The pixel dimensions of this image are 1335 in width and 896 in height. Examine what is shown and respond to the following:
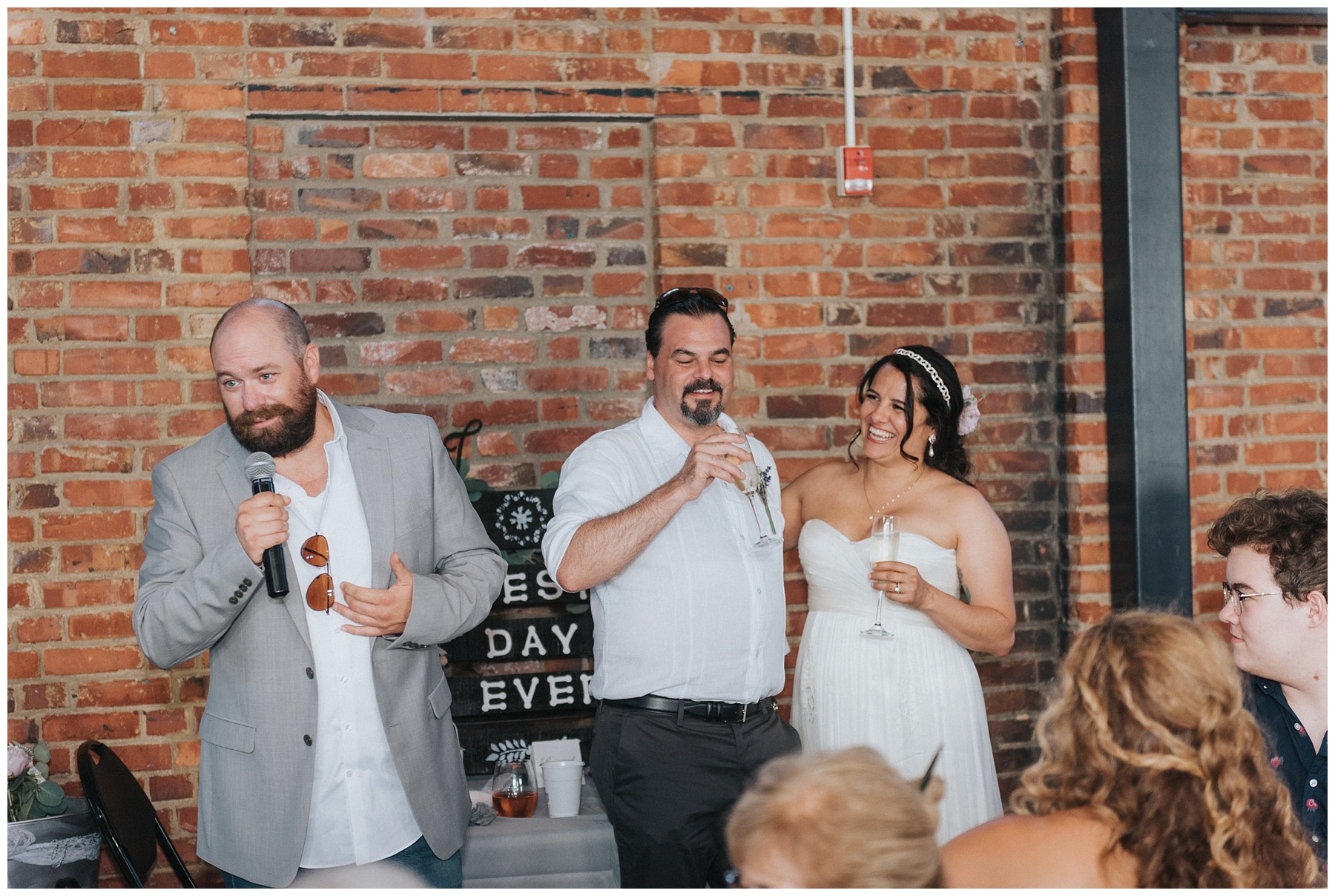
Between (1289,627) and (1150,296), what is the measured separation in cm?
148

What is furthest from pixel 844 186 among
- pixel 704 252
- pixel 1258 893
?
pixel 1258 893

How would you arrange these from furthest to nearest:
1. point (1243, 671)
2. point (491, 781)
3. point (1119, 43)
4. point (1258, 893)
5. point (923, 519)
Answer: point (1119, 43) → point (491, 781) → point (923, 519) → point (1243, 671) → point (1258, 893)

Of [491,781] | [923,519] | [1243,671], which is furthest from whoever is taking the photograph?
[491,781]

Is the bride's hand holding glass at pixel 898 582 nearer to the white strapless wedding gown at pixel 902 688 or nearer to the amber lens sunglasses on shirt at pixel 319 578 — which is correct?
the white strapless wedding gown at pixel 902 688

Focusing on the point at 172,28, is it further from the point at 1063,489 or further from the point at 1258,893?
the point at 1258,893

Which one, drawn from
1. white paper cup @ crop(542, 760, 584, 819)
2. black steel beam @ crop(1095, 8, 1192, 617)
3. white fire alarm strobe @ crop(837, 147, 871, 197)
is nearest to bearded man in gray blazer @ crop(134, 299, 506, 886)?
white paper cup @ crop(542, 760, 584, 819)

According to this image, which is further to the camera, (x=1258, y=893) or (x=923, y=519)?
(x=923, y=519)

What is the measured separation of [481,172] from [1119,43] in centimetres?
179

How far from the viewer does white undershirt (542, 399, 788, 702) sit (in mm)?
2455

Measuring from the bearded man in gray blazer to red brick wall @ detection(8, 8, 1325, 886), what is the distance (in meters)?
1.02

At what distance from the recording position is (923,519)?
2.80 m

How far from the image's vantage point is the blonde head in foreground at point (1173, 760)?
4.76ft

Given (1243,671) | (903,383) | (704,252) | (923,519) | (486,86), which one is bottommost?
(1243,671)

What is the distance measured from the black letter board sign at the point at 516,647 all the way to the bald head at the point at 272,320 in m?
1.05
